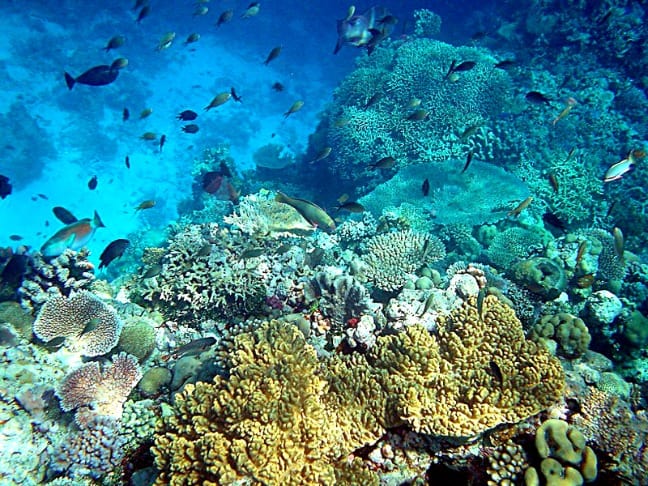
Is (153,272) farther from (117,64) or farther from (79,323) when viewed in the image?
(117,64)

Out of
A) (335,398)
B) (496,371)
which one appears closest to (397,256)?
(496,371)

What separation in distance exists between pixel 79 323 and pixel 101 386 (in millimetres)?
990

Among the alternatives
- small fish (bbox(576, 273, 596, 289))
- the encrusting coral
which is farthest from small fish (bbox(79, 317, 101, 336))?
small fish (bbox(576, 273, 596, 289))

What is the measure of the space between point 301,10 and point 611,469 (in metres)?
57.5

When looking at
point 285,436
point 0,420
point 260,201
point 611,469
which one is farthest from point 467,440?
point 260,201

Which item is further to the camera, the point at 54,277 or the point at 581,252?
the point at 581,252

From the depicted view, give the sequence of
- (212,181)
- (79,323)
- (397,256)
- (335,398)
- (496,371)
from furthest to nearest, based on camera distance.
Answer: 1. (212,181)
2. (397,256)
3. (79,323)
4. (496,371)
5. (335,398)

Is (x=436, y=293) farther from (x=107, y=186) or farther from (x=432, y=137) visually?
(x=107, y=186)

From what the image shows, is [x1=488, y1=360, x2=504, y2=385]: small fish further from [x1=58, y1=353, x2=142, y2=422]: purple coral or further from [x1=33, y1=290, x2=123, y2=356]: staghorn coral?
[x1=33, y1=290, x2=123, y2=356]: staghorn coral

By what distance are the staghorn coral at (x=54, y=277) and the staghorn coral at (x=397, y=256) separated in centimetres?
432

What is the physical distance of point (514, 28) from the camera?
57.0 ft

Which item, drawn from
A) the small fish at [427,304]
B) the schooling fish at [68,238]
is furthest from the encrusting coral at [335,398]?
the schooling fish at [68,238]

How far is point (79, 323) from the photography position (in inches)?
168

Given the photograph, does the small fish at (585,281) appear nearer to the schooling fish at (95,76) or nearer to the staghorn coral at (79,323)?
the staghorn coral at (79,323)
